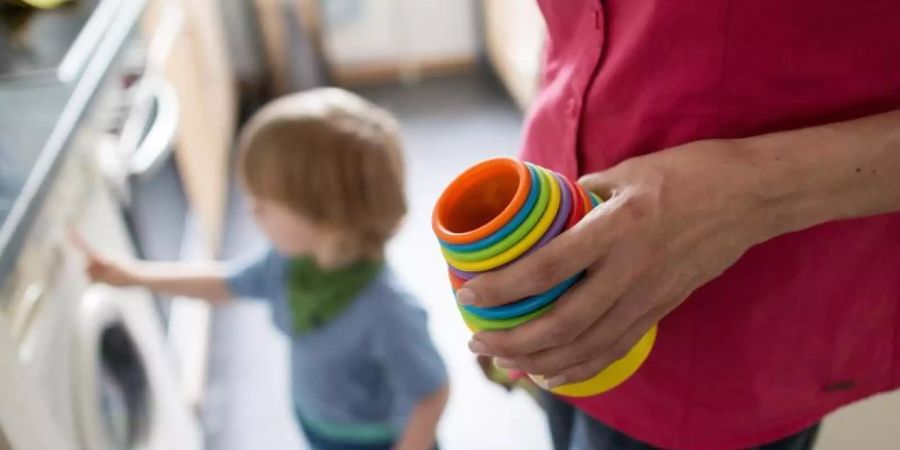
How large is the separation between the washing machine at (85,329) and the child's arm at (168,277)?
2 centimetres

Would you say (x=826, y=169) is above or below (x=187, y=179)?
above

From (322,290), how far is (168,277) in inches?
9.4

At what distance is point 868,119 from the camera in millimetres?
495

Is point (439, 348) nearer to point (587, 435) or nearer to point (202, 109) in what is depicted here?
point (587, 435)

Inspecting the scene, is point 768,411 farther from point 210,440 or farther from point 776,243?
point 210,440

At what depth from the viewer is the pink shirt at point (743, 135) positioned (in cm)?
50

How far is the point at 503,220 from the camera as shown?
467mm

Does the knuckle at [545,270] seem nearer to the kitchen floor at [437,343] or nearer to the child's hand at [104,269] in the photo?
the child's hand at [104,269]

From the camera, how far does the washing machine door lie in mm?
943

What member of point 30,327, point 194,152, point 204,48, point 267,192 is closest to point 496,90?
point 204,48

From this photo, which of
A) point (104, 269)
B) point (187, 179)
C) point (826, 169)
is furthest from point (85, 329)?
point (187, 179)

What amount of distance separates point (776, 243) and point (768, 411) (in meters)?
0.15

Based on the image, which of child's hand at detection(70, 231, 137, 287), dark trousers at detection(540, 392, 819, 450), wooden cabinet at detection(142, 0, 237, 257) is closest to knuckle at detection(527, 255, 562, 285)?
dark trousers at detection(540, 392, 819, 450)

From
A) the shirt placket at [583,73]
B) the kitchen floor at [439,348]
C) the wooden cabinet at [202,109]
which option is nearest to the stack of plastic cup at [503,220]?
the shirt placket at [583,73]
